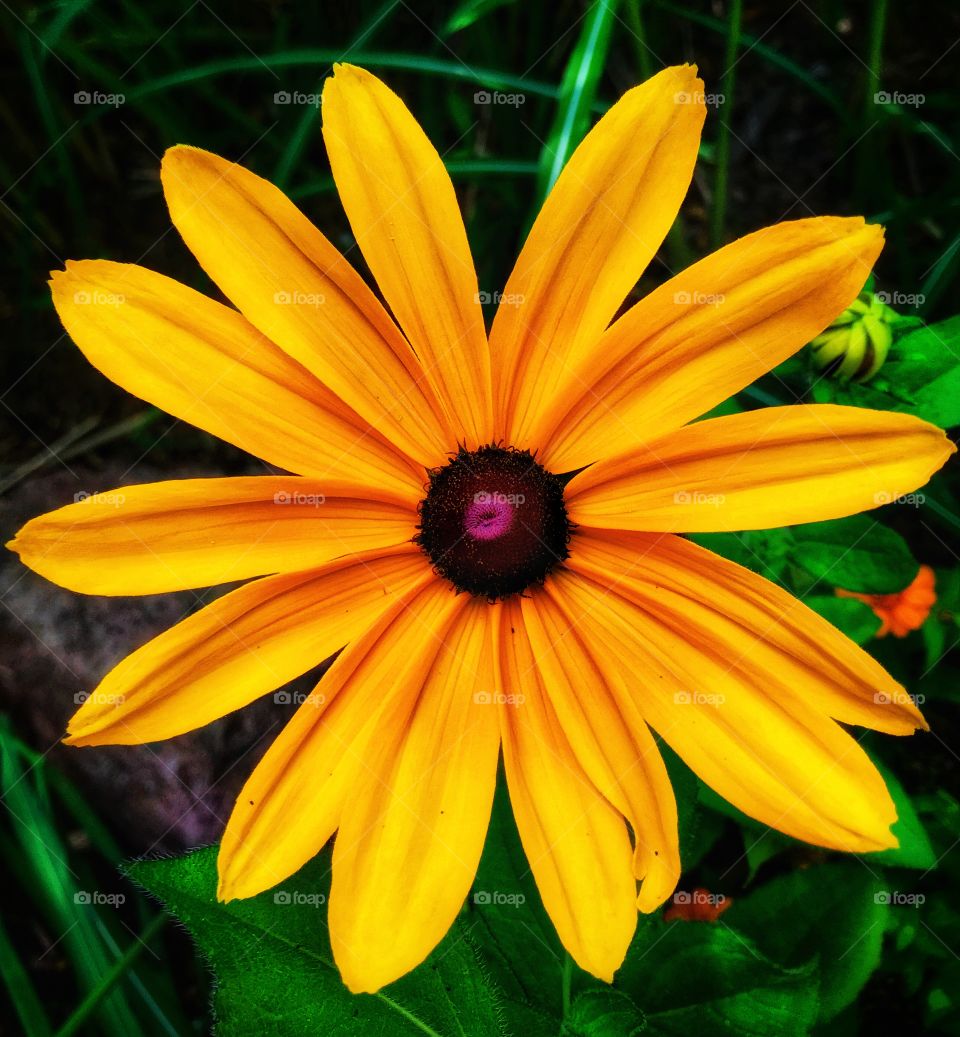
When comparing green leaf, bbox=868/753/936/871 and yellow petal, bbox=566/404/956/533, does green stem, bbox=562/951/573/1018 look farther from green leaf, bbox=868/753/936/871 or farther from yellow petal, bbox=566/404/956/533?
yellow petal, bbox=566/404/956/533

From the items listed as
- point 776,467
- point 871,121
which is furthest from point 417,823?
point 871,121

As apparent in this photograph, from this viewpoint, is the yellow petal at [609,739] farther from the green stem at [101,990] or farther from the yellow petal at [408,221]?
the green stem at [101,990]

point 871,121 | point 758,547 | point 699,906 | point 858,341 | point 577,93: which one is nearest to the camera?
point 858,341

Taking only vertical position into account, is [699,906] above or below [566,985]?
below

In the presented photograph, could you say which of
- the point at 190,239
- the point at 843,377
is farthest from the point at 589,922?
the point at 190,239

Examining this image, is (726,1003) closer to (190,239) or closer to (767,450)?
(767,450)

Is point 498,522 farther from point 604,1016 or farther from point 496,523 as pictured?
point 604,1016

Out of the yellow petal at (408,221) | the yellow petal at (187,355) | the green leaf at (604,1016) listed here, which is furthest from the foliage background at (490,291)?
the yellow petal at (187,355)

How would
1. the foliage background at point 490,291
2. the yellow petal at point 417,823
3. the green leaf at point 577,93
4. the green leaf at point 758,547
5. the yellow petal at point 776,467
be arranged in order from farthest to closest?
the green leaf at point 577,93 < the green leaf at point 758,547 < the foliage background at point 490,291 < the yellow petal at point 417,823 < the yellow petal at point 776,467
